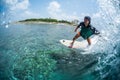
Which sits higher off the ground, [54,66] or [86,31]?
[86,31]

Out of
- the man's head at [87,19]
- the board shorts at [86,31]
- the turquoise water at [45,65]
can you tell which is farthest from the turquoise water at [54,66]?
the man's head at [87,19]

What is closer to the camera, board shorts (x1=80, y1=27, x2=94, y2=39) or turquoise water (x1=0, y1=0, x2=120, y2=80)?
turquoise water (x1=0, y1=0, x2=120, y2=80)

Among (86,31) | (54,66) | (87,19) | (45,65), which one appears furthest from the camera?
(86,31)

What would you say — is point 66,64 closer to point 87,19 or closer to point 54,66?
point 54,66

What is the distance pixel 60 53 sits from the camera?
43.2 feet

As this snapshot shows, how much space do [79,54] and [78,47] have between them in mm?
2319

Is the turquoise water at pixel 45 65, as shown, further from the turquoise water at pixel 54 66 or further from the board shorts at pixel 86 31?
the board shorts at pixel 86 31

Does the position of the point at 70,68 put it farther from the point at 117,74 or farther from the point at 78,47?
the point at 78,47

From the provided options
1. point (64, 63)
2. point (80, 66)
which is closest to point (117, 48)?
point (80, 66)

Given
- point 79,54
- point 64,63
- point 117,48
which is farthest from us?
point 79,54

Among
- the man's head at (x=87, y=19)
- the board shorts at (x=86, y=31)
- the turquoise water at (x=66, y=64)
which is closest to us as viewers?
the turquoise water at (x=66, y=64)

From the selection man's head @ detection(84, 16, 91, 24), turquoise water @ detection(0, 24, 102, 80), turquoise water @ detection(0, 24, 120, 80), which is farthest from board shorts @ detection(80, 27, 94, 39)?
turquoise water @ detection(0, 24, 120, 80)

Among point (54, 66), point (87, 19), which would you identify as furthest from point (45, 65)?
point (87, 19)

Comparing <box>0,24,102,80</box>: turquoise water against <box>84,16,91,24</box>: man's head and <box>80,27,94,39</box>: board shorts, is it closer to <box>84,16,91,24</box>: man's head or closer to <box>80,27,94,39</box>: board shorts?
<box>80,27,94,39</box>: board shorts
